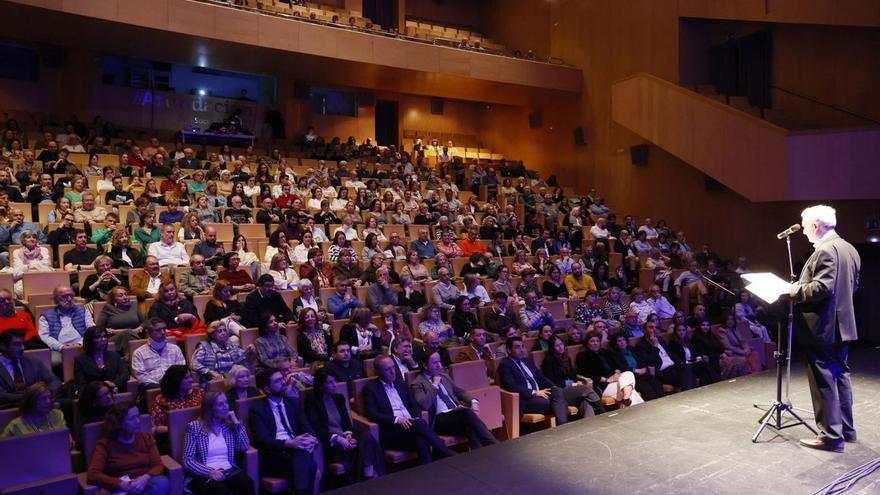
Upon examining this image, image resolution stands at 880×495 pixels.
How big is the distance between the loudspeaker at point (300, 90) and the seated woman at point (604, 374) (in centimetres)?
656

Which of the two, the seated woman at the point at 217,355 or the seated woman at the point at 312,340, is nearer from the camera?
the seated woman at the point at 217,355

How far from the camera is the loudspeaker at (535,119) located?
10289 mm

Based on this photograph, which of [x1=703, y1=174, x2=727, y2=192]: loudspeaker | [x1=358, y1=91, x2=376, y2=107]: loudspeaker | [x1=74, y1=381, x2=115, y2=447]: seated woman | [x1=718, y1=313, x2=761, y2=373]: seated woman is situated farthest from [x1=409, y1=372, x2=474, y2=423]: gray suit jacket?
[x1=358, y1=91, x2=376, y2=107]: loudspeaker

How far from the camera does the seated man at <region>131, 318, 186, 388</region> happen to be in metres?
3.25

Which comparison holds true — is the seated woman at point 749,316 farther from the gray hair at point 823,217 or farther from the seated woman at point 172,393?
the seated woman at point 172,393

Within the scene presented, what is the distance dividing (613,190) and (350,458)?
6755mm

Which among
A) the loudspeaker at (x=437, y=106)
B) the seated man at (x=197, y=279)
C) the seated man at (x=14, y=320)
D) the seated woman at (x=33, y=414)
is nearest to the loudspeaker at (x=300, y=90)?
the loudspeaker at (x=437, y=106)

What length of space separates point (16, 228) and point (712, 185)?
655cm

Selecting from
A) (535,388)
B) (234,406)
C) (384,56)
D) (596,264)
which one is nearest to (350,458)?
(234,406)

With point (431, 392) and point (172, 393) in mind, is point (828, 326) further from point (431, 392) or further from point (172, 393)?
point (172, 393)

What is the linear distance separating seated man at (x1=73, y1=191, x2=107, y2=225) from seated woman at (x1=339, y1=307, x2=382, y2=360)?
216 cm

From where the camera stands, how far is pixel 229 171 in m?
6.47

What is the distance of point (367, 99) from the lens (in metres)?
10.4

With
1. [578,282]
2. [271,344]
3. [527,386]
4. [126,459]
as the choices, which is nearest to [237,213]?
[271,344]
